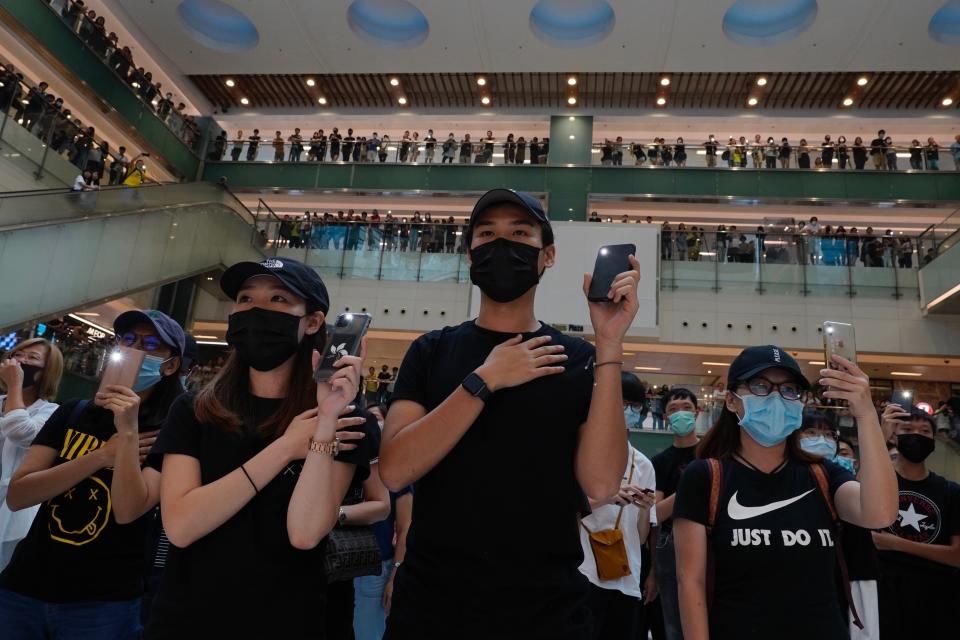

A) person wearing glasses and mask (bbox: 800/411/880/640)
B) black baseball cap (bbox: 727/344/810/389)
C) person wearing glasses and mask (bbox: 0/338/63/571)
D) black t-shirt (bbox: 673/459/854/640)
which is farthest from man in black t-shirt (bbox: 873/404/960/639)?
person wearing glasses and mask (bbox: 0/338/63/571)

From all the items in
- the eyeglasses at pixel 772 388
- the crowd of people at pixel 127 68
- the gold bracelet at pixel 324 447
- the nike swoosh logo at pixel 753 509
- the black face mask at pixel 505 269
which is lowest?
the nike swoosh logo at pixel 753 509

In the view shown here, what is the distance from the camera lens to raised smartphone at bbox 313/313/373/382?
1450mm

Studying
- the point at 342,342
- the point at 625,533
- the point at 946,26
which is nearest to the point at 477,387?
the point at 342,342

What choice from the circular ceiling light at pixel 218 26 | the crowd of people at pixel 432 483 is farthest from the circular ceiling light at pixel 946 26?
the crowd of people at pixel 432 483

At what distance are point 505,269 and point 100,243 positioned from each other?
8.49 m

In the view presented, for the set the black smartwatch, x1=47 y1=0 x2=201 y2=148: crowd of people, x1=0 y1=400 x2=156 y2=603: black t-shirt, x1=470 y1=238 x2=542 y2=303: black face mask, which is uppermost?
x1=47 y1=0 x2=201 y2=148: crowd of people

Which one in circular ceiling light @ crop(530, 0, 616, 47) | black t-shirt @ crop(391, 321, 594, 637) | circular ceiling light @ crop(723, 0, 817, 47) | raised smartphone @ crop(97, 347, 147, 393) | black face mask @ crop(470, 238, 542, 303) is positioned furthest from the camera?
circular ceiling light @ crop(530, 0, 616, 47)

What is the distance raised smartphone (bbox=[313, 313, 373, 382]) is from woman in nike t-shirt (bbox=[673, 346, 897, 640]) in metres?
1.33

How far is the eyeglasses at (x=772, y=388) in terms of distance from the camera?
219cm

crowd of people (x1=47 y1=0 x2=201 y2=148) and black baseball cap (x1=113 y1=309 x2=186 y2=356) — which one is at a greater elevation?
crowd of people (x1=47 y1=0 x2=201 y2=148)

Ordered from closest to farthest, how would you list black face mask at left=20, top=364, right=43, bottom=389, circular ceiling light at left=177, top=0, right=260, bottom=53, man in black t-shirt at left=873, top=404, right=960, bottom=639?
man in black t-shirt at left=873, top=404, right=960, bottom=639 → black face mask at left=20, top=364, right=43, bottom=389 → circular ceiling light at left=177, top=0, right=260, bottom=53

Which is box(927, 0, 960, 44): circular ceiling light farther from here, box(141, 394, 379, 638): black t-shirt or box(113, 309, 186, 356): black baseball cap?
box(141, 394, 379, 638): black t-shirt

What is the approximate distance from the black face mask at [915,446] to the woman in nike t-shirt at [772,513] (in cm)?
138

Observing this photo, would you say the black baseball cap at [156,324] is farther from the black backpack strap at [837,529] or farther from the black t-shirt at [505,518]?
the black backpack strap at [837,529]
